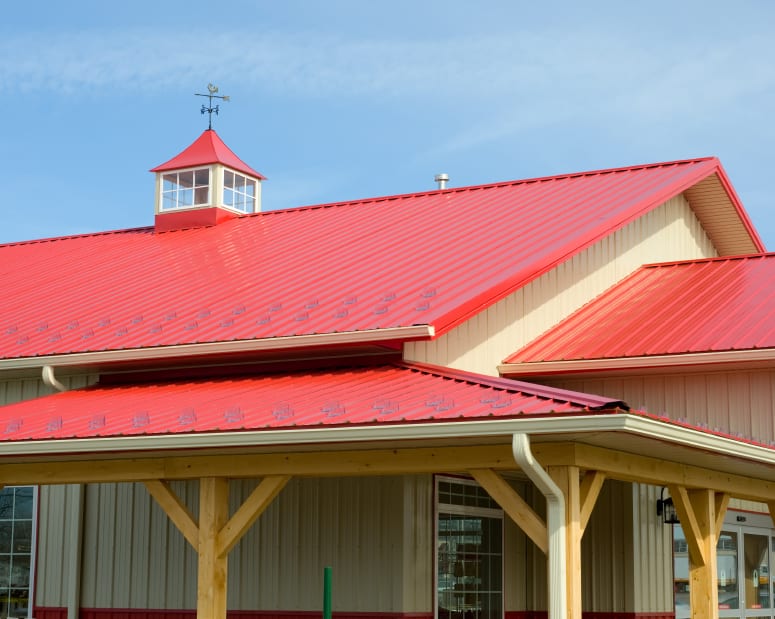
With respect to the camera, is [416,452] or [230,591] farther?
[230,591]

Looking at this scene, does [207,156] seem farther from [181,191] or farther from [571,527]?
[571,527]

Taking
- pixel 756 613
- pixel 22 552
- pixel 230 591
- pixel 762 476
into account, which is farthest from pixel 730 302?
pixel 22 552

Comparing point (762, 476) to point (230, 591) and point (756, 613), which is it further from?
point (230, 591)

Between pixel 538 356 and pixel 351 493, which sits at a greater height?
pixel 538 356

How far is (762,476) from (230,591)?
240 inches

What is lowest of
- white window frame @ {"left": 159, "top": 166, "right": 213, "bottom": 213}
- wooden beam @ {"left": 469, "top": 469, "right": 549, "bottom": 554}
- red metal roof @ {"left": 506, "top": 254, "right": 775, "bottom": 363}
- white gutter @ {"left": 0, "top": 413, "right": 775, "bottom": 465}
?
wooden beam @ {"left": 469, "top": 469, "right": 549, "bottom": 554}

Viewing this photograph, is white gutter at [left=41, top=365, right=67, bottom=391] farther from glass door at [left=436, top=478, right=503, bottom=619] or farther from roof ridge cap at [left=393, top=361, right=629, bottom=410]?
glass door at [left=436, top=478, right=503, bottom=619]

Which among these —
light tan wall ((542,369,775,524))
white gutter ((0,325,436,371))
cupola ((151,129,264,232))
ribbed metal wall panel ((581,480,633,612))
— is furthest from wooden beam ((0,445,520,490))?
cupola ((151,129,264,232))

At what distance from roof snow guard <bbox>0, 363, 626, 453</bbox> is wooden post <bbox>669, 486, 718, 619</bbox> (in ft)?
8.00

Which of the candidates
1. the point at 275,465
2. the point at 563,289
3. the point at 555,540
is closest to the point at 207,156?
the point at 563,289

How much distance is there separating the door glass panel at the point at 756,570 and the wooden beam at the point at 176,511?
878cm

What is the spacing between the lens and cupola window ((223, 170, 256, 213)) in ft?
77.3

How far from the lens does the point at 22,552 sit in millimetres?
16594

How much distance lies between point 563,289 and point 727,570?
4.36m
